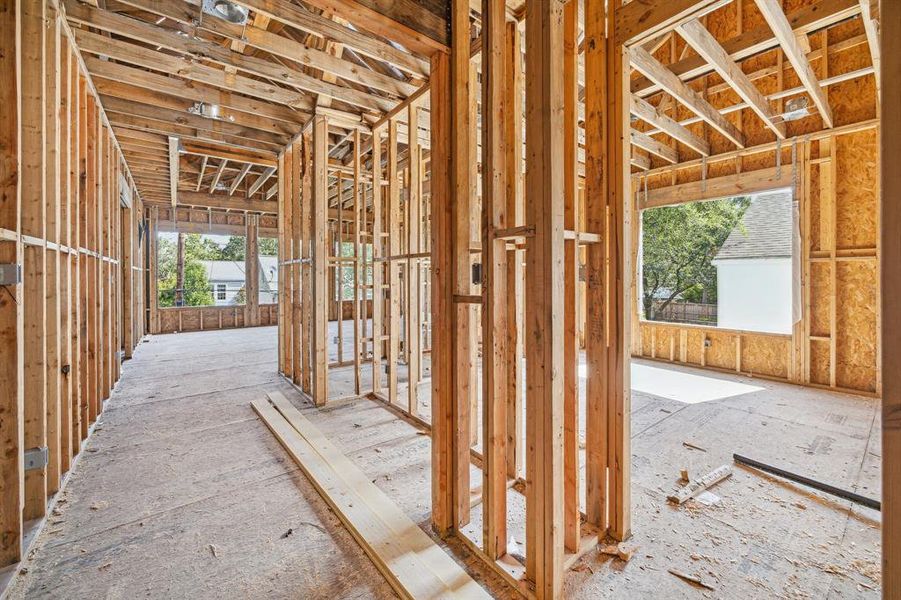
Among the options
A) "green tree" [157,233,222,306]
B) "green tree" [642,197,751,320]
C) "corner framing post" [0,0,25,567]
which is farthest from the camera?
"green tree" [157,233,222,306]

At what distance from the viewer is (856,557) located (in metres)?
2.06

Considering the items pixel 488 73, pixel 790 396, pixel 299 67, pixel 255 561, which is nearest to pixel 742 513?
pixel 255 561

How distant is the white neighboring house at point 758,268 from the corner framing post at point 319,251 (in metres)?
10.4

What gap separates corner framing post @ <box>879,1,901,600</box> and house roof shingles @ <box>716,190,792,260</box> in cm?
1178

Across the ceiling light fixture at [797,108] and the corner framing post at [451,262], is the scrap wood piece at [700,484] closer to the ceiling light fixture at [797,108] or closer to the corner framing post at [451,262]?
the corner framing post at [451,262]

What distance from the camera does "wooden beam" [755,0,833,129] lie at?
9.55 ft

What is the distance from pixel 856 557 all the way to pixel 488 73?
11.0 ft

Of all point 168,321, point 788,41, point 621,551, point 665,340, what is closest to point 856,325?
point 665,340

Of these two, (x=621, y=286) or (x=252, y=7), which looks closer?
(x=621, y=286)

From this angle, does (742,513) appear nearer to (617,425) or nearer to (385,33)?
(617,425)

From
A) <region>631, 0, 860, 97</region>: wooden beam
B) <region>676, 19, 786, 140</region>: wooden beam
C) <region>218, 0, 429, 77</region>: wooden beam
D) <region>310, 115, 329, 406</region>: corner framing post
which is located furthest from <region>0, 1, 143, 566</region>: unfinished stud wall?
<region>631, 0, 860, 97</region>: wooden beam

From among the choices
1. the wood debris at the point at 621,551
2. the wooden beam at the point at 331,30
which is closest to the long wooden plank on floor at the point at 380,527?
the wood debris at the point at 621,551

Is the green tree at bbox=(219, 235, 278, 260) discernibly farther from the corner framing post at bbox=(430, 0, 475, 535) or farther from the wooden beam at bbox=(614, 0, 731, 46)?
the wooden beam at bbox=(614, 0, 731, 46)

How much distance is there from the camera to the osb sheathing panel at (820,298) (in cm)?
536
